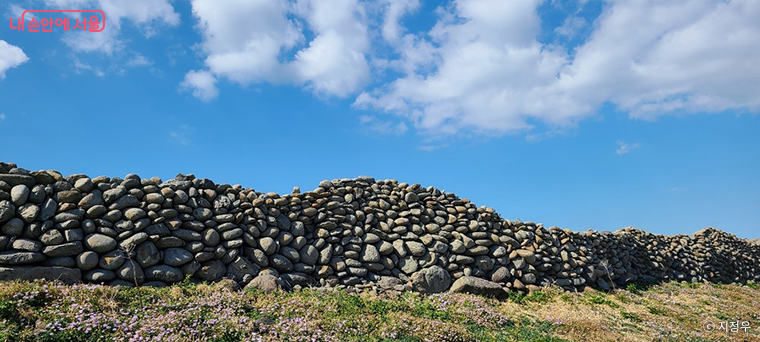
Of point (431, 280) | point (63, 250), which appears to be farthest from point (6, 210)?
point (431, 280)

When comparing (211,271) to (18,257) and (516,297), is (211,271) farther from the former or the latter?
(516,297)

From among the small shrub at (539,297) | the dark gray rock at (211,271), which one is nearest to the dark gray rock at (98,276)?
the dark gray rock at (211,271)

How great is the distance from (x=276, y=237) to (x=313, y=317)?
346 cm

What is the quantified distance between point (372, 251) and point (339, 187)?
1.89 meters

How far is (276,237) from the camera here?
35.5 ft

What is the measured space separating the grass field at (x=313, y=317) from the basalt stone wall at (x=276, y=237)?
2.70ft

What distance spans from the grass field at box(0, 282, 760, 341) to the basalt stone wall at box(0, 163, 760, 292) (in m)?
0.82

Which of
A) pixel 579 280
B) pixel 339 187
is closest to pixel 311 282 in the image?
pixel 339 187

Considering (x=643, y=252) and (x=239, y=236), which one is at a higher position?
(x=643, y=252)

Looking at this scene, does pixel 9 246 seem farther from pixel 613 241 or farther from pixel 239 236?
pixel 613 241

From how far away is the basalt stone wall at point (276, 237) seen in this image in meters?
8.91

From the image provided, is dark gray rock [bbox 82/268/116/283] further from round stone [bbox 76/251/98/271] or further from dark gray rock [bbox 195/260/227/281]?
dark gray rock [bbox 195/260/227/281]

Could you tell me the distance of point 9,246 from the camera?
8523 mm

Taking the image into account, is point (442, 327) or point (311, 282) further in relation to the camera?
point (311, 282)
